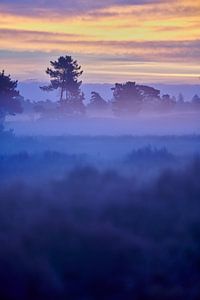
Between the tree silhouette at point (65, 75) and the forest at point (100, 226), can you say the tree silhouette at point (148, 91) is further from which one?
the forest at point (100, 226)

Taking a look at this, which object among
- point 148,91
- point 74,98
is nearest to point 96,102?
point 148,91

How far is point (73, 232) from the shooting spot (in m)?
19.7

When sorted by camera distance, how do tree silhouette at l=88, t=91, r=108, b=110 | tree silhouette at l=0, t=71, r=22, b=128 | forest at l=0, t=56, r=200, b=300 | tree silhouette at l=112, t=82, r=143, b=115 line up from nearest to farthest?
forest at l=0, t=56, r=200, b=300
tree silhouette at l=0, t=71, r=22, b=128
tree silhouette at l=112, t=82, r=143, b=115
tree silhouette at l=88, t=91, r=108, b=110

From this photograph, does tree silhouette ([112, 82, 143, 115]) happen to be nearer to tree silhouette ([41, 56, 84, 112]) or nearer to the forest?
tree silhouette ([41, 56, 84, 112])

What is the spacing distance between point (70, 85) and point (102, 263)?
42.2 meters

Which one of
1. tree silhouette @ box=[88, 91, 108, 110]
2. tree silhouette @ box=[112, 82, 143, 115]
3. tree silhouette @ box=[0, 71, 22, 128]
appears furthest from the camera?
tree silhouette @ box=[88, 91, 108, 110]

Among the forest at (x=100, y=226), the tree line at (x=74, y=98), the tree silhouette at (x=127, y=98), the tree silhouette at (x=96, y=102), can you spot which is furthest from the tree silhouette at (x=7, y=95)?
the tree silhouette at (x=96, y=102)

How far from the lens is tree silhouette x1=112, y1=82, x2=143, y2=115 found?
217 feet

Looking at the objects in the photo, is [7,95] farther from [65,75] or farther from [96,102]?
[96,102]

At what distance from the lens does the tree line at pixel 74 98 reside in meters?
50.5

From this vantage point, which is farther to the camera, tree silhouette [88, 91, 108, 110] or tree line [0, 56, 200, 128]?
tree silhouette [88, 91, 108, 110]

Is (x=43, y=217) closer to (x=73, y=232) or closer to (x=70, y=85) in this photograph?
(x=73, y=232)

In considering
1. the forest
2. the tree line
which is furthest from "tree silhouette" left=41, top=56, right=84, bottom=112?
the forest

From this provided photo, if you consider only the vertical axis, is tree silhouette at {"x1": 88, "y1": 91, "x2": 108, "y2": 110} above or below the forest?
above
